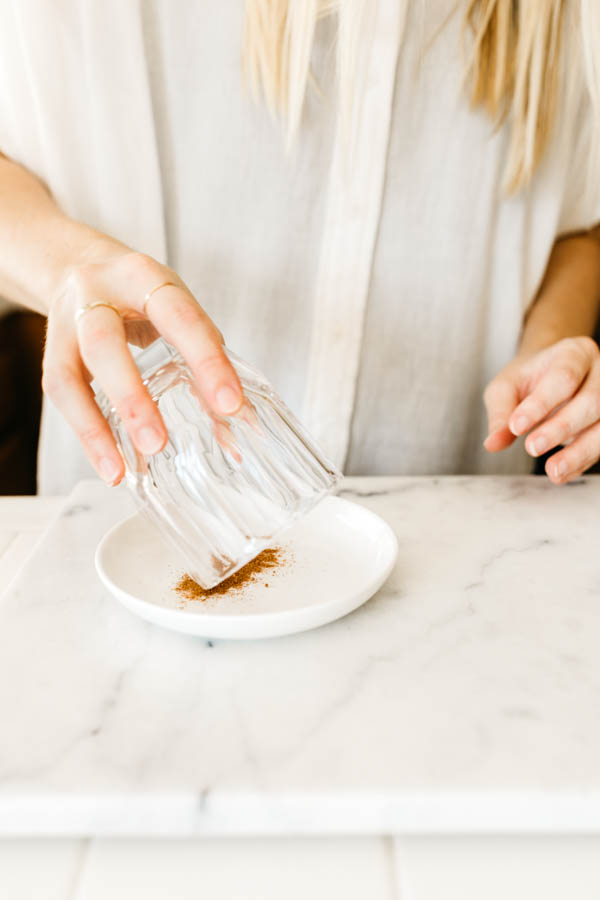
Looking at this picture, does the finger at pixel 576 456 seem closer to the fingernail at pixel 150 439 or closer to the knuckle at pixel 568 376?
the knuckle at pixel 568 376

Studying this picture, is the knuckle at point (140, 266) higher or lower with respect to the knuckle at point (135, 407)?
higher

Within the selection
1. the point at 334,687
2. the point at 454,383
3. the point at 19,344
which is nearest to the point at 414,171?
the point at 454,383

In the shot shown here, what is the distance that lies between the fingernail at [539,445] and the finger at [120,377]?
35 cm

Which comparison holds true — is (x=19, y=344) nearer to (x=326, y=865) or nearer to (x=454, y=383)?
(x=454, y=383)

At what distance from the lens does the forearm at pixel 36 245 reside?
606mm

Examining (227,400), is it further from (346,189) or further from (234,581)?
(346,189)

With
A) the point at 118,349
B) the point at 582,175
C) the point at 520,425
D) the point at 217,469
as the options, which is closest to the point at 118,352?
the point at 118,349

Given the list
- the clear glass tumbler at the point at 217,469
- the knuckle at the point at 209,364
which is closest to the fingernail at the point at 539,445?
the clear glass tumbler at the point at 217,469

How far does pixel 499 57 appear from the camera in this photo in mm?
779

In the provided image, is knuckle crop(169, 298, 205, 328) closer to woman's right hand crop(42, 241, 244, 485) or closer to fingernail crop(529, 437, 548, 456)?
woman's right hand crop(42, 241, 244, 485)

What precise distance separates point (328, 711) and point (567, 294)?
26.4 inches

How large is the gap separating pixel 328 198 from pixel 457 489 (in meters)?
0.32

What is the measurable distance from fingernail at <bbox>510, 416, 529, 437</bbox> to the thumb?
3cm

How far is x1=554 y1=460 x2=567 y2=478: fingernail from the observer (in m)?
0.68
